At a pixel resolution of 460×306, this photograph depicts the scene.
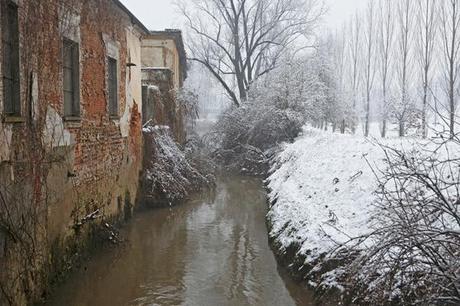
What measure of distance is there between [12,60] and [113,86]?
4.85m

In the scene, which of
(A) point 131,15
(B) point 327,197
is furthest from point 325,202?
(A) point 131,15

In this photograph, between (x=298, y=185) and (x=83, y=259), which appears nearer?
(x=83, y=259)

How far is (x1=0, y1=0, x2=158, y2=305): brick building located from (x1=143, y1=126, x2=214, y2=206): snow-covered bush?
6.23 ft

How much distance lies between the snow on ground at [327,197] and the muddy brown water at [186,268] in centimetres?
66

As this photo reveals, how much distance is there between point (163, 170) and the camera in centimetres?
1346

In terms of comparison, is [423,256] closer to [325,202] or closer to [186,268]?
[325,202]

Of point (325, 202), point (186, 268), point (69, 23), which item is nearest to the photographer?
point (69, 23)

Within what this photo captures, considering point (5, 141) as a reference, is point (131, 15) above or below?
above

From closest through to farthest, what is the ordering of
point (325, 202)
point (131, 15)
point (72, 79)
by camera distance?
1. point (72, 79)
2. point (325, 202)
3. point (131, 15)

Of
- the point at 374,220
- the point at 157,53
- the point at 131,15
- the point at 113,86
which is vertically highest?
the point at 157,53

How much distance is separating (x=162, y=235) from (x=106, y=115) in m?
2.97

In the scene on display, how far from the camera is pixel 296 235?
805 cm

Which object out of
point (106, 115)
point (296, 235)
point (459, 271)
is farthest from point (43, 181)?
point (459, 271)

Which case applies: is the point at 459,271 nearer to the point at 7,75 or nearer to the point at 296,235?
the point at 296,235
